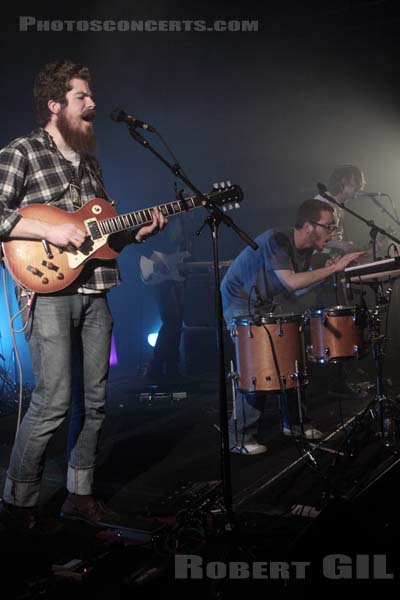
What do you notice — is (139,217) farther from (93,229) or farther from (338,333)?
(338,333)

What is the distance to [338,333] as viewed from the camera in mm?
4465

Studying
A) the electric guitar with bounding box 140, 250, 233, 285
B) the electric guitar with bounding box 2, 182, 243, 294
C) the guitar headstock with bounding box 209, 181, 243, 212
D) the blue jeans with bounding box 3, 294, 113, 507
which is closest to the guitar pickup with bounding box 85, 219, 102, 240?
the electric guitar with bounding box 2, 182, 243, 294

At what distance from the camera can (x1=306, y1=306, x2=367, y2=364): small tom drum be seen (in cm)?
447

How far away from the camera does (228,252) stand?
30.5 ft

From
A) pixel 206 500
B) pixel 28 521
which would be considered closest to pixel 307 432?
pixel 206 500

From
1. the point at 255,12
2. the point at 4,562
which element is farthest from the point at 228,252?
the point at 4,562

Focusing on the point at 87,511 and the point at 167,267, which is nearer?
the point at 87,511

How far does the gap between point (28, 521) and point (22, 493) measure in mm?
146

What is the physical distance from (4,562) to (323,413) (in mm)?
3627

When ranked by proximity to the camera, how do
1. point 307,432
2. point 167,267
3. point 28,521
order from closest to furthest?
point 28,521, point 307,432, point 167,267

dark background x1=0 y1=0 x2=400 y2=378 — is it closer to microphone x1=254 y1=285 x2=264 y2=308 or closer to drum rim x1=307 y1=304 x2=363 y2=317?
drum rim x1=307 y1=304 x2=363 y2=317

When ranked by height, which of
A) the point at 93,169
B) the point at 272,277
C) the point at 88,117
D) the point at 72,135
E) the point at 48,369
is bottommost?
the point at 48,369

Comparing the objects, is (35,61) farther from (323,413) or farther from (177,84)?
(323,413)

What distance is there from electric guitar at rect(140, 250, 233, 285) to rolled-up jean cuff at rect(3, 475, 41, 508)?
211 inches
